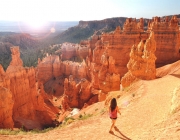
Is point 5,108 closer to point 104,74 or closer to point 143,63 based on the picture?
point 143,63

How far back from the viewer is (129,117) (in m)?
10.9

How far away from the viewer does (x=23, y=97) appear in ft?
83.8

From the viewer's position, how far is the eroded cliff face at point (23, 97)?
22.5m

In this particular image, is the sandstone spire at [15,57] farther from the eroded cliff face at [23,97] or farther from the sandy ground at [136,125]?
A: the sandy ground at [136,125]

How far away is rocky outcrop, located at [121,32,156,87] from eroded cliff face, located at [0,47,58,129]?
39.1 feet

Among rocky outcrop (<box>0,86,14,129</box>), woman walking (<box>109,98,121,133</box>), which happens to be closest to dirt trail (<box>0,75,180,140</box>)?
woman walking (<box>109,98,121,133</box>)

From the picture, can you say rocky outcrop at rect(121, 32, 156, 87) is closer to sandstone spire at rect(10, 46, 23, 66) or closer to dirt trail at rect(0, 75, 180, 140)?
dirt trail at rect(0, 75, 180, 140)

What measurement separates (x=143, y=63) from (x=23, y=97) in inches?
590

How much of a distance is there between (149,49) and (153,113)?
36.5 ft

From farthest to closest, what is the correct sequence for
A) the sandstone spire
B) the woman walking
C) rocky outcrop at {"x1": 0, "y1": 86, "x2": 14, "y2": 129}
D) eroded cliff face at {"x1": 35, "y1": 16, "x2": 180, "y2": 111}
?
the sandstone spire
eroded cliff face at {"x1": 35, "y1": 16, "x2": 180, "y2": 111}
rocky outcrop at {"x1": 0, "y1": 86, "x2": 14, "y2": 129}
the woman walking

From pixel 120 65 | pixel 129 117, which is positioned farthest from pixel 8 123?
pixel 120 65

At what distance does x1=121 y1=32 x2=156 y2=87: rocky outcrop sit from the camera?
20.0 meters

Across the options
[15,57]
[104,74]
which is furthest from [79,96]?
[15,57]

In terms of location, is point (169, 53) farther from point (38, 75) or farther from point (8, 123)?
point (38, 75)
